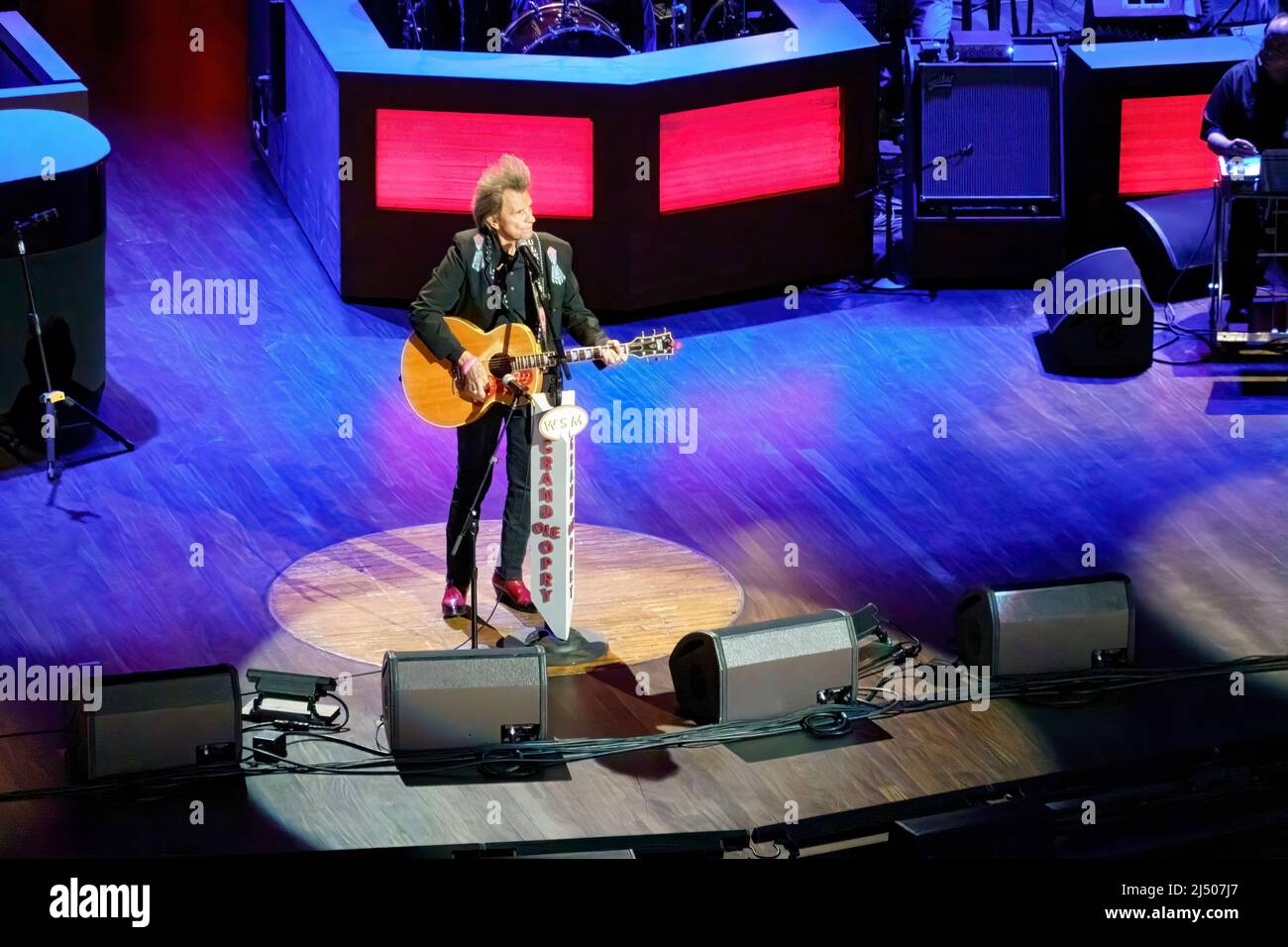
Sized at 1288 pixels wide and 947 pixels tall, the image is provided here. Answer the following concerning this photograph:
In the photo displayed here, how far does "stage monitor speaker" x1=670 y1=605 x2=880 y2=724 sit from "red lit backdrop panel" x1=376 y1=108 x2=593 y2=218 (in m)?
4.24

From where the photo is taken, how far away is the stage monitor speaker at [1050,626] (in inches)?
300

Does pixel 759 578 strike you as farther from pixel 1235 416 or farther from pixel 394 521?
pixel 1235 416

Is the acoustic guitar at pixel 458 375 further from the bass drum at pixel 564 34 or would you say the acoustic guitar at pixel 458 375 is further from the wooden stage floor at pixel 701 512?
the bass drum at pixel 564 34

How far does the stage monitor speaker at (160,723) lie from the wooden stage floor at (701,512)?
0.69 feet

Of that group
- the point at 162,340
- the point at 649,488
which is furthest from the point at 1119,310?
the point at 162,340

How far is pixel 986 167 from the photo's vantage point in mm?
11852

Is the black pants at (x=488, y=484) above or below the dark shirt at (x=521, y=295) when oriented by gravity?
below

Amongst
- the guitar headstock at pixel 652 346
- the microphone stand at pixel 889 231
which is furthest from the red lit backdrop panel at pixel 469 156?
the guitar headstock at pixel 652 346

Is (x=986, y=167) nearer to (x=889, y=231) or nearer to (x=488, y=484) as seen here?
(x=889, y=231)

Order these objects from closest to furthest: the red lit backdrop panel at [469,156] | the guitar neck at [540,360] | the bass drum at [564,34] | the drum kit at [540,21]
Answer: the guitar neck at [540,360] → the red lit backdrop panel at [469,156] → the bass drum at [564,34] → the drum kit at [540,21]

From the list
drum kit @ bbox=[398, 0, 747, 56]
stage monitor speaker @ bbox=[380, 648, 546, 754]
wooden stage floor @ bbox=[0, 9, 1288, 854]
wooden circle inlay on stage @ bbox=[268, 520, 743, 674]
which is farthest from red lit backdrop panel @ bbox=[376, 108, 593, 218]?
stage monitor speaker @ bbox=[380, 648, 546, 754]

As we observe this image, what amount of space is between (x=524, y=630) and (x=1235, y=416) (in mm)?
4021

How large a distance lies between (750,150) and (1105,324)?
212 centimetres

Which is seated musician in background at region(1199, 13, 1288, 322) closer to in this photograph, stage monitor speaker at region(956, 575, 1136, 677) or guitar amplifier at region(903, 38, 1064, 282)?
guitar amplifier at region(903, 38, 1064, 282)
